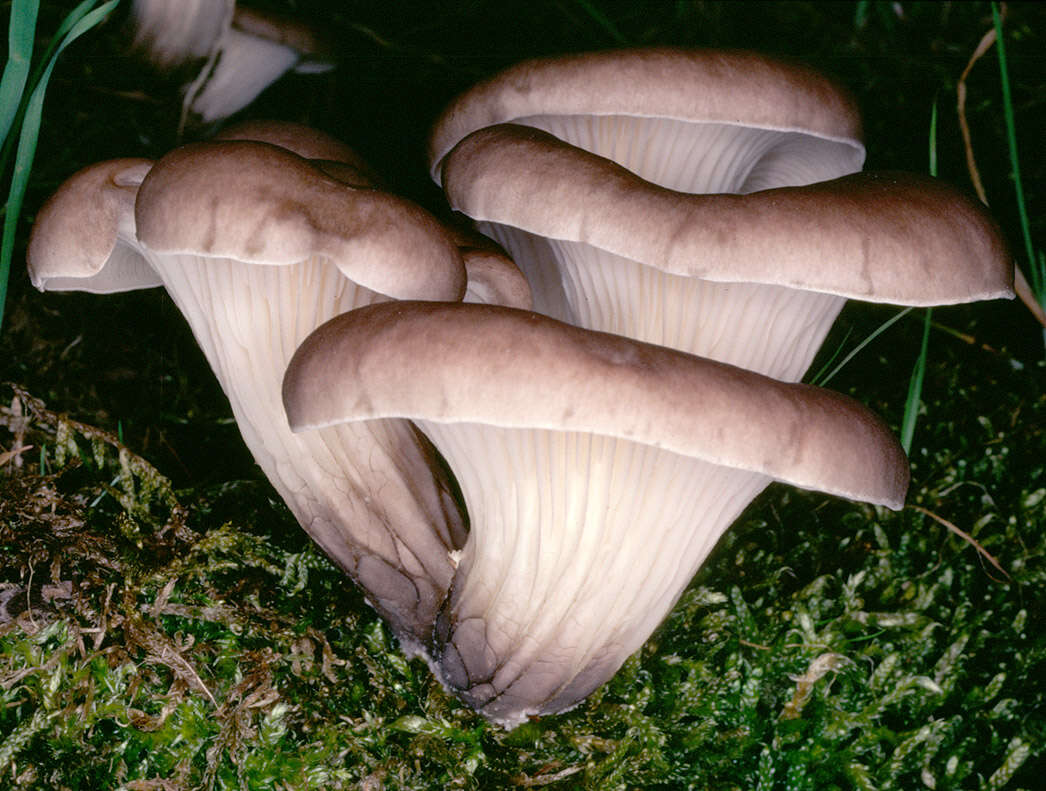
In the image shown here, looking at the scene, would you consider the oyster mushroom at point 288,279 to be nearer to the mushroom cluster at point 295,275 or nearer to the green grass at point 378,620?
the mushroom cluster at point 295,275

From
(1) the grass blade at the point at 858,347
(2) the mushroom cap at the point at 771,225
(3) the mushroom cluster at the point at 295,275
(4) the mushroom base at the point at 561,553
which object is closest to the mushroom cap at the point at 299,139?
(3) the mushroom cluster at the point at 295,275

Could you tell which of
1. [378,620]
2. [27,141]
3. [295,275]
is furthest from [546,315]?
[27,141]

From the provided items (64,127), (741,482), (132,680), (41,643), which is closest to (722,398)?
(741,482)

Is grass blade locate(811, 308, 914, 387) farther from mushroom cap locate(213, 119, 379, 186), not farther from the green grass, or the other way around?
mushroom cap locate(213, 119, 379, 186)

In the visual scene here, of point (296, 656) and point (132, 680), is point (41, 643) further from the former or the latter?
point (296, 656)

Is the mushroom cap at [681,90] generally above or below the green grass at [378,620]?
above

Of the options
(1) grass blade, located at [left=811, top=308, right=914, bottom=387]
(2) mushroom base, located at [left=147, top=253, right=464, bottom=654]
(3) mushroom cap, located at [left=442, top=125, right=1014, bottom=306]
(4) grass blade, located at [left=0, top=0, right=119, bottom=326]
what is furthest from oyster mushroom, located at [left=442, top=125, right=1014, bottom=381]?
(4) grass blade, located at [left=0, top=0, right=119, bottom=326]

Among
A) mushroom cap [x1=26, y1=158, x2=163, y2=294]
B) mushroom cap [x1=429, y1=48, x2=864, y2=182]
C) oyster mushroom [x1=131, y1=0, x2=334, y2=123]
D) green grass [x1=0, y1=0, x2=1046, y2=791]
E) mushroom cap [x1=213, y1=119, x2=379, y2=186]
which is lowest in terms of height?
green grass [x1=0, y1=0, x2=1046, y2=791]
